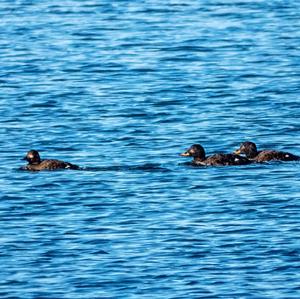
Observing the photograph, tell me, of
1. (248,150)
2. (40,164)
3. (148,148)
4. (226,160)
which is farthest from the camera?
(148,148)

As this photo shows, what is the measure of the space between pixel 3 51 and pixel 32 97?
7.66 metres

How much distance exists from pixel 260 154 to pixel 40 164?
3.37 m

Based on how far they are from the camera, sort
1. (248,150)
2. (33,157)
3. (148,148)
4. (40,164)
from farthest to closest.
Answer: (148,148) < (248,150) < (33,157) < (40,164)

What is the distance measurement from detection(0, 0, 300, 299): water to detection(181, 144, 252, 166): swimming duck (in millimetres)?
147

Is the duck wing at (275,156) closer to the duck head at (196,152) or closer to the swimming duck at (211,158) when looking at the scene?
the swimming duck at (211,158)

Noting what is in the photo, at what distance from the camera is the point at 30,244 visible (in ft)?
60.2

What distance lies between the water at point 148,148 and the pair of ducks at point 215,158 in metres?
0.18

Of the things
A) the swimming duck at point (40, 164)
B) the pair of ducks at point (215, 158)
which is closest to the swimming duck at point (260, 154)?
the pair of ducks at point (215, 158)

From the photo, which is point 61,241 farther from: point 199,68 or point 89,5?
point 89,5

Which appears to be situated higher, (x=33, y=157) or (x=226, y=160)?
(x=33, y=157)

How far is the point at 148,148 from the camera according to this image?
24.7m

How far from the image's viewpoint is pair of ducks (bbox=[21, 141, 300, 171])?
22797 millimetres

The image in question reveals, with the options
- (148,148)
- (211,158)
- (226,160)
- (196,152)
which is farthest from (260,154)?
(148,148)

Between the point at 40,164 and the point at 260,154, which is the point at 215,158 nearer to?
the point at 260,154
